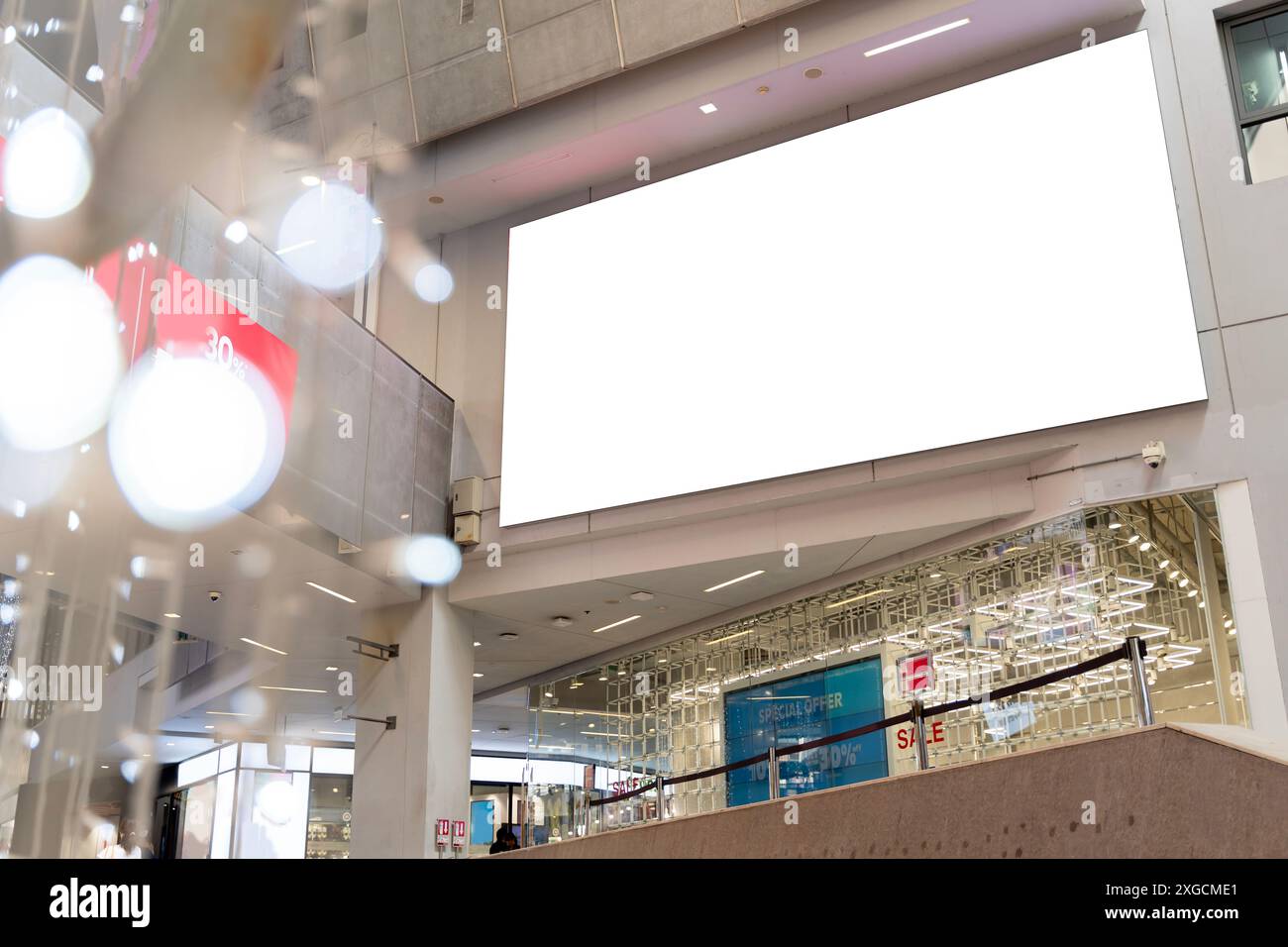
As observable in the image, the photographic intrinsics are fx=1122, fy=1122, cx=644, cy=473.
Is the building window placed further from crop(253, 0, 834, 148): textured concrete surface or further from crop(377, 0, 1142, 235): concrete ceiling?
crop(253, 0, 834, 148): textured concrete surface

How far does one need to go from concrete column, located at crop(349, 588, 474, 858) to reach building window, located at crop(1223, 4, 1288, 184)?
9.87 meters

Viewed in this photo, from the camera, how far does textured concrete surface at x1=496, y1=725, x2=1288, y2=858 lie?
4410 mm

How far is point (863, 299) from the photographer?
11.9m

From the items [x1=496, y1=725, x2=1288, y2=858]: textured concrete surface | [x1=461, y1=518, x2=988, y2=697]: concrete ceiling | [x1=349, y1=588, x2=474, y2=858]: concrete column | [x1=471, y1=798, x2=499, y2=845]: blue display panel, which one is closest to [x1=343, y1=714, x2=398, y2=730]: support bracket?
[x1=349, y1=588, x2=474, y2=858]: concrete column

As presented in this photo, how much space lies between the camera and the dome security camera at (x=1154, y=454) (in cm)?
1014

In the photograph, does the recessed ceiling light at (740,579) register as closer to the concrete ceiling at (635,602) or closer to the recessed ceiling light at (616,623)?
the concrete ceiling at (635,602)

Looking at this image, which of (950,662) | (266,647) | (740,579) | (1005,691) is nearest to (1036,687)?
(1005,691)

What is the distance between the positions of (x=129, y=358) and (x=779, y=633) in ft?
31.8

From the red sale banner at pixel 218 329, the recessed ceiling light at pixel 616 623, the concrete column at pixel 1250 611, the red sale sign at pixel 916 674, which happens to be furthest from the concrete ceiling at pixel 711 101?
the red sale sign at pixel 916 674

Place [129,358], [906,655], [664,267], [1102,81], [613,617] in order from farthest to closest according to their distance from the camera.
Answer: [613,617] < [664,267] < [906,655] < [1102,81] < [129,358]

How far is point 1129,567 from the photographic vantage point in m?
10.3

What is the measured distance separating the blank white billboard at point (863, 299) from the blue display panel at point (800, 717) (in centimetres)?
266
